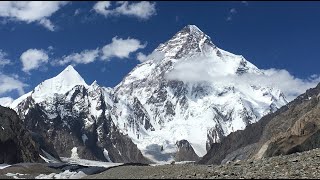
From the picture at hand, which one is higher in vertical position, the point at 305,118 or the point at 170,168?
the point at 305,118

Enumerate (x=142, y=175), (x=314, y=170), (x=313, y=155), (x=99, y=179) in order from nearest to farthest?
(x=99, y=179), (x=142, y=175), (x=314, y=170), (x=313, y=155)

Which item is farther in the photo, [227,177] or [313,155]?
[313,155]

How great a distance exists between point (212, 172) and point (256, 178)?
546cm

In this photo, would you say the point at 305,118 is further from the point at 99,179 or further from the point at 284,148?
the point at 99,179

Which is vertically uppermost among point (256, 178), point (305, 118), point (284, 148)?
point (305, 118)

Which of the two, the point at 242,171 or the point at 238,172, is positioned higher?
Answer: the point at 242,171

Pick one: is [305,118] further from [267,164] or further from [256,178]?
[256,178]

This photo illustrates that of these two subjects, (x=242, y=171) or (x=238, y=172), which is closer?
A: (x=238, y=172)

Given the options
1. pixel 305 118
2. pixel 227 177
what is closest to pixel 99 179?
pixel 227 177

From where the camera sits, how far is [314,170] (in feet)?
179

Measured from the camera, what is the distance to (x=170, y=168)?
57.2m

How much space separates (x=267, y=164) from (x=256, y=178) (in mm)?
10886

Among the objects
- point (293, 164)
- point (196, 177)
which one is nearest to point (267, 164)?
point (293, 164)

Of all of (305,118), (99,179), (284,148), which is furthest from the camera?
(305,118)
